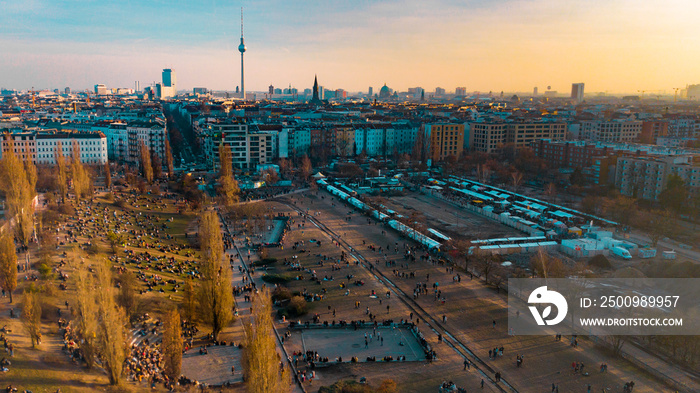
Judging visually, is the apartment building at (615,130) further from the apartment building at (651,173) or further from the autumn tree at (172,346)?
the autumn tree at (172,346)

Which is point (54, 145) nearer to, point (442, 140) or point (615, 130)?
point (442, 140)

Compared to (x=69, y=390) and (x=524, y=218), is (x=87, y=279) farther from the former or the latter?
(x=524, y=218)

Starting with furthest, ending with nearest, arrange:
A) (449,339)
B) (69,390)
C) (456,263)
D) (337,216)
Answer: (337,216) < (456,263) < (449,339) < (69,390)

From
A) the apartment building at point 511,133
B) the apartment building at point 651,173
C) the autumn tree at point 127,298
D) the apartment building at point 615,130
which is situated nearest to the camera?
the autumn tree at point 127,298

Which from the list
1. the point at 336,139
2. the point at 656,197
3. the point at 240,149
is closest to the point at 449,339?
the point at 656,197

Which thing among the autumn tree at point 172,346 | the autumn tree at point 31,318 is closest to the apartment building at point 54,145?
the autumn tree at point 31,318

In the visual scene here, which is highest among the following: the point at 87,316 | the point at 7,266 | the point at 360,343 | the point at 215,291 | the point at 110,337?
the point at 7,266

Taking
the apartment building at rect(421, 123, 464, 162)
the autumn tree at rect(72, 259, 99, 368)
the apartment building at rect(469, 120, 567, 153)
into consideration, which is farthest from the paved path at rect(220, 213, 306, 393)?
the apartment building at rect(469, 120, 567, 153)

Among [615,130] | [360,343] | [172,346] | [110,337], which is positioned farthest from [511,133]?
[110,337]
